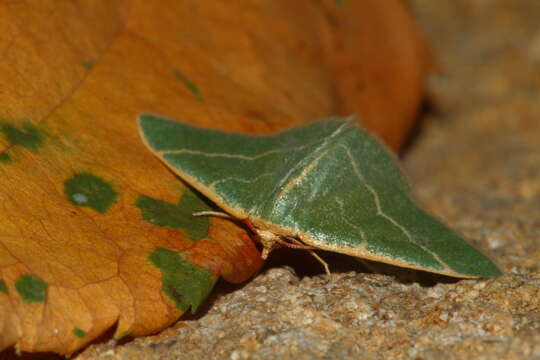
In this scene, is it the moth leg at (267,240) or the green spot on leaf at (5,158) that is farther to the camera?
the moth leg at (267,240)

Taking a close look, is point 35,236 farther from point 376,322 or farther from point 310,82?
point 310,82

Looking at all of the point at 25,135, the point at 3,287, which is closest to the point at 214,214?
the point at 25,135

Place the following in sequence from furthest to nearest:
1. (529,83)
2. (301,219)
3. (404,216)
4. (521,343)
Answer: (529,83) < (404,216) < (301,219) < (521,343)

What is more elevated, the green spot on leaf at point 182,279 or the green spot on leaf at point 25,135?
the green spot on leaf at point 25,135

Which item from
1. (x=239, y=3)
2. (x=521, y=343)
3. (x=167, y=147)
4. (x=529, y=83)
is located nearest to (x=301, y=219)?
(x=167, y=147)

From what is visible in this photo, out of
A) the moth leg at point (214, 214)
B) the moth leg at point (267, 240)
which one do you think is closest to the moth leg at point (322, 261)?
the moth leg at point (267, 240)

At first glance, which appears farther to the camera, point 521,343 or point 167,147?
point 167,147

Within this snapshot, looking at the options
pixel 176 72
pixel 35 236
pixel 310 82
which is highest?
pixel 310 82

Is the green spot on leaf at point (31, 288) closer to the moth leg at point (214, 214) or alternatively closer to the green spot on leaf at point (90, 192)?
the green spot on leaf at point (90, 192)
